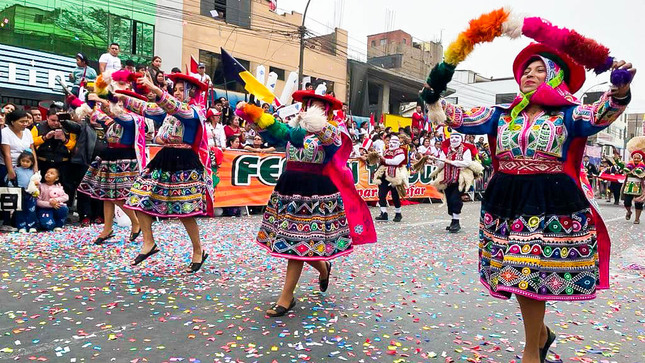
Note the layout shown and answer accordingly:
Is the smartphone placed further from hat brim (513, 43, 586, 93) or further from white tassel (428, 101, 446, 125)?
hat brim (513, 43, 586, 93)

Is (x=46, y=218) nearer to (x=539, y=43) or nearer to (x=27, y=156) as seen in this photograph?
(x=27, y=156)

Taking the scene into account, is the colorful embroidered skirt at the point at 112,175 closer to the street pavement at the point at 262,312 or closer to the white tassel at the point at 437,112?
the street pavement at the point at 262,312

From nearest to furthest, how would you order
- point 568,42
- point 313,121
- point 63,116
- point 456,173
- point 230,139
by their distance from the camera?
point 568,42
point 313,121
point 63,116
point 456,173
point 230,139

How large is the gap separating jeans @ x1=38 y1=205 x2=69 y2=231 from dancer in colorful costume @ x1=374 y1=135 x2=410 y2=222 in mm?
5616

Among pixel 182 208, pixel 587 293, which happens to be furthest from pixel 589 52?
pixel 182 208

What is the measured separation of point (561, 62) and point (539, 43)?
6.7 inches

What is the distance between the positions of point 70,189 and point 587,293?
760 centimetres

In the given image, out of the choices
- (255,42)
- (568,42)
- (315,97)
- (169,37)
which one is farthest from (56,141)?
(255,42)

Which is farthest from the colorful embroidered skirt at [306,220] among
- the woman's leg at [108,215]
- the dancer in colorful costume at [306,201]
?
the woman's leg at [108,215]

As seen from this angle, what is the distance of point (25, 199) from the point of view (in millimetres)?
6891

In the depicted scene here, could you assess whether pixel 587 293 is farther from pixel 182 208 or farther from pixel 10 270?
pixel 10 270

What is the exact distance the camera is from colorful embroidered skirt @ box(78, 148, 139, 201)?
613 centimetres

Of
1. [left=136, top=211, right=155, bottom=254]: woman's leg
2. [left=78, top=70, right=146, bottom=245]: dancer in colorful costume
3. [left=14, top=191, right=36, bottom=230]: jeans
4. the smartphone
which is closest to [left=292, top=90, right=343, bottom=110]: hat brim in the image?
[left=136, top=211, right=155, bottom=254]: woman's leg

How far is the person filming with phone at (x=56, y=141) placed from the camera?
7562 millimetres
